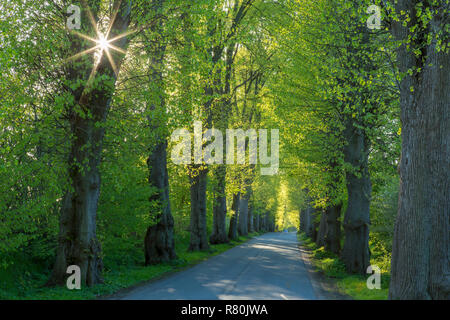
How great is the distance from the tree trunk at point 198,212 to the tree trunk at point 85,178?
13876mm

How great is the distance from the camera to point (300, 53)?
66.1ft

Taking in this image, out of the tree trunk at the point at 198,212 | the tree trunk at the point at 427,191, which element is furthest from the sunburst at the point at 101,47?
the tree trunk at the point at 198,212

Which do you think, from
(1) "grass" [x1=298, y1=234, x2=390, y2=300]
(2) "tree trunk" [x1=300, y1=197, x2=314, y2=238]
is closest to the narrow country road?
(1) "grass" [x1=298, y1=234, x2=390, y2=300]

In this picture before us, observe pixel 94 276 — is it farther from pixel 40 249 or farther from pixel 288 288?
pixel 288 288

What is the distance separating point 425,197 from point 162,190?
13033mm

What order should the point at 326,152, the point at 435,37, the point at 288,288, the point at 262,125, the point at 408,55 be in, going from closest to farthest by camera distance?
the point at 435,37 < the point at 408,55 < the point at 288,288 < the point at 326,152 < the point at 262,125

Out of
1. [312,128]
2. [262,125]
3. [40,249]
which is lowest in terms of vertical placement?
[40,249]

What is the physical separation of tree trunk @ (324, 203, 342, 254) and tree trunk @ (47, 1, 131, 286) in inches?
708

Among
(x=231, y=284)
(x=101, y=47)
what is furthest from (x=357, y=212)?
(x=101, y=47)

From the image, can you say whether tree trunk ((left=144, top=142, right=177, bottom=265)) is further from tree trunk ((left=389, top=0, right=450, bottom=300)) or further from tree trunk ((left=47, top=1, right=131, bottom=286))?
tree trunk ((left=389, top=0, right=450, bottom=300))

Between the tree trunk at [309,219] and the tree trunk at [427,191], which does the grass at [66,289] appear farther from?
the tree trunk at [309,219]

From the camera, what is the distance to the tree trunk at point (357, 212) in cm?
1830

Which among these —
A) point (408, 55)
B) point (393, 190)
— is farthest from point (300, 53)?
point (408, 55)
